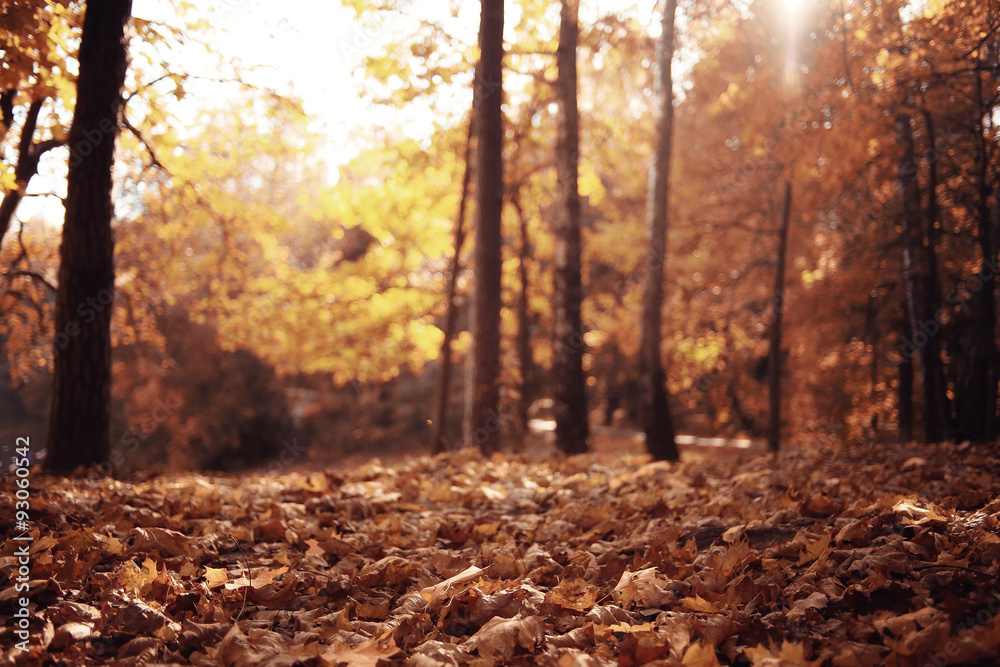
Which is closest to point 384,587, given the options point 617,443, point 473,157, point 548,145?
point 473,157

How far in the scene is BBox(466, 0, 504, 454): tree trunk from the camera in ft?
22.2

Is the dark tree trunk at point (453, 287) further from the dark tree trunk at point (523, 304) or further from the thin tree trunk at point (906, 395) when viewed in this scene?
the thin tree trunk at point (906, 395)

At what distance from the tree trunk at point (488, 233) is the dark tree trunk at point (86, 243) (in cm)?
355

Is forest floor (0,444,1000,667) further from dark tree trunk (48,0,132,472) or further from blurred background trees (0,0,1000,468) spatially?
blurred background trees (0,0,1000,468)

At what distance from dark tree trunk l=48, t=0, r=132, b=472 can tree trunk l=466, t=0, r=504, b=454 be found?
11.7 ft

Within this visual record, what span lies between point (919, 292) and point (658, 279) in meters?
3.31

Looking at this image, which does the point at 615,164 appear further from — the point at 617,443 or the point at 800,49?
the point at 617,443

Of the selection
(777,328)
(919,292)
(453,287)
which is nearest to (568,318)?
(453,287)

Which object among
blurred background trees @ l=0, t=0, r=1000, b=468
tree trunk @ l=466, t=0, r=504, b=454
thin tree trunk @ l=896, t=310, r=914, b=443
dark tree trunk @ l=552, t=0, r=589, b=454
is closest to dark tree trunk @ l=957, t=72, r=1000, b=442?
blurred background trees @ l=0, t=0, r=1000, b=468

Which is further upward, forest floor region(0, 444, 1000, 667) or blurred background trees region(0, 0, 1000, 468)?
blurred background trees region(0, 0, 1000, 468)

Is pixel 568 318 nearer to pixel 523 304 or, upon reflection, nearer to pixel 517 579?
pixel 523 304

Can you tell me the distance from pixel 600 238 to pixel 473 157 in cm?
378

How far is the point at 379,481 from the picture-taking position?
4.63 meters

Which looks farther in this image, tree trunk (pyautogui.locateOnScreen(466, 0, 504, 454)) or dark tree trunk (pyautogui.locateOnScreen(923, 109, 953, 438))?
dark tree trunk (pyautogui.locateOnScreen(923, 109, 953, 438))
